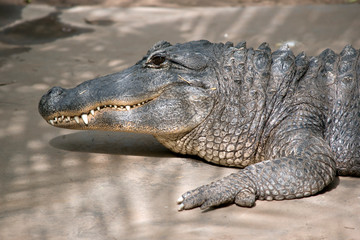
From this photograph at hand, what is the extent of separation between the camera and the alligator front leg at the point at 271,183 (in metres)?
3.81

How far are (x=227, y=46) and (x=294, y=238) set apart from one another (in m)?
2.23

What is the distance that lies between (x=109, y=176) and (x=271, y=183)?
1.50 metres

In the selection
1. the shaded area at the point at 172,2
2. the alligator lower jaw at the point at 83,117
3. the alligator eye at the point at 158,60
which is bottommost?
the alligator lower jaw at the point at 83,117

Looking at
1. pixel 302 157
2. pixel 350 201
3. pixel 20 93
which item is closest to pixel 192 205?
pixel 302 157

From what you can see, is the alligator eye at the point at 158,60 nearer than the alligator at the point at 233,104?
No

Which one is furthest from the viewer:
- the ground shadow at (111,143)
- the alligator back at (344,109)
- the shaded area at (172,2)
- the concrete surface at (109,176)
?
the shaded area at (172,2)

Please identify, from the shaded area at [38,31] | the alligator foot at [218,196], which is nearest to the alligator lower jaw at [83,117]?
the alligator foot at [218,196]

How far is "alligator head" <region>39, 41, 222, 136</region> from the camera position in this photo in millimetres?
4613

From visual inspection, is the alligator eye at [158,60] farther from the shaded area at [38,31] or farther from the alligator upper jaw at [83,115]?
the shaded area at [38,31]

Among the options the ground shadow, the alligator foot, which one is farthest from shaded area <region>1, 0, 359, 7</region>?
the alligator foot

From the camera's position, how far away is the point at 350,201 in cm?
387

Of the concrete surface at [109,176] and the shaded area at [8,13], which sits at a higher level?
the shaded area at [8,13]

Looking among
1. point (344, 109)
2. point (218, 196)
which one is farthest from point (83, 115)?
point (344, 109)

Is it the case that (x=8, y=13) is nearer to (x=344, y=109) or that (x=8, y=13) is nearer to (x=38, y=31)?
(x=38, y=31)
